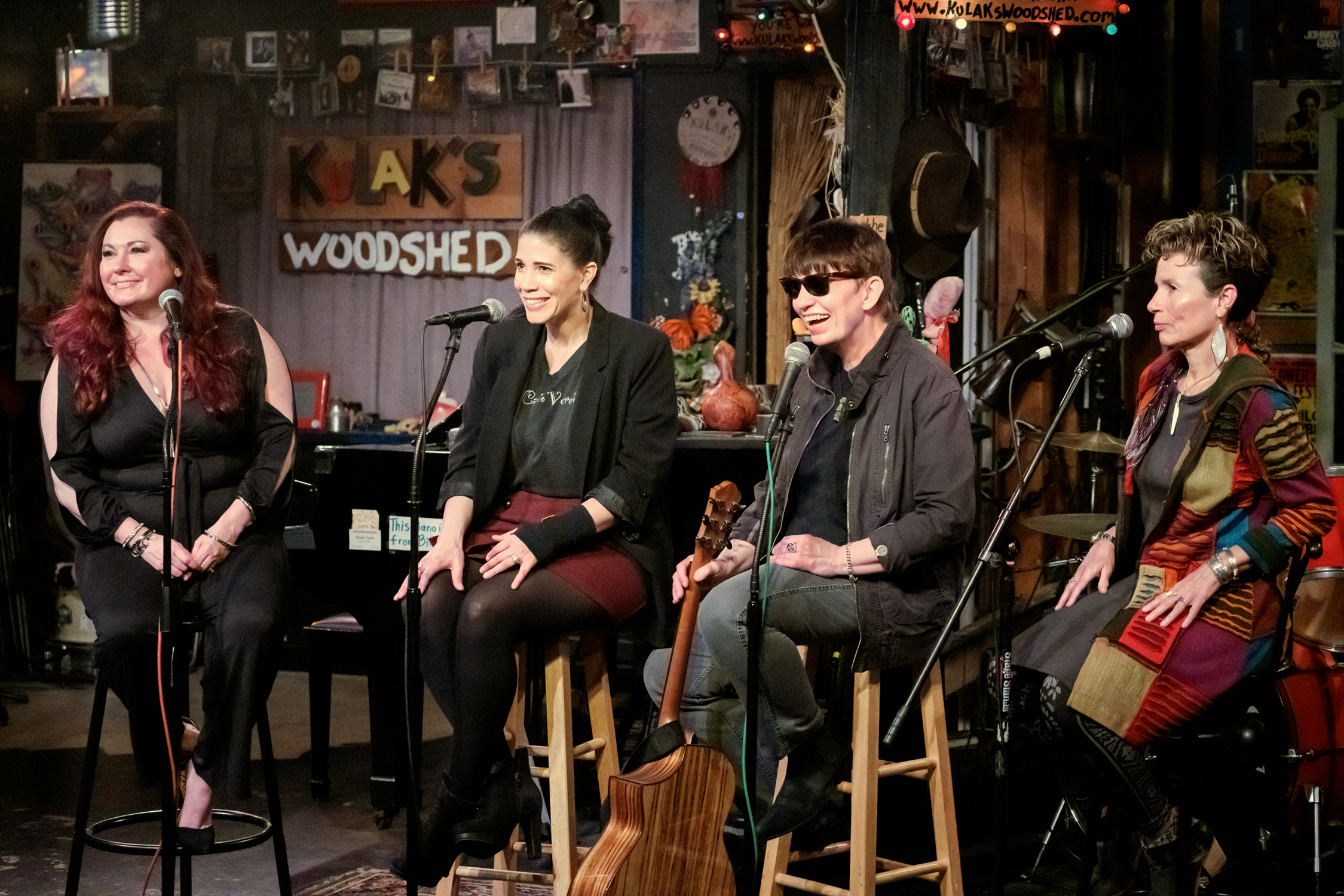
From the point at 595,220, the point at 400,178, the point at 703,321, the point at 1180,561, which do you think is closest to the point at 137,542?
the point at 595,220

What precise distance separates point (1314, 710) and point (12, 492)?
5.31m

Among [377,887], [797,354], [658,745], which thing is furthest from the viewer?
[377,887]

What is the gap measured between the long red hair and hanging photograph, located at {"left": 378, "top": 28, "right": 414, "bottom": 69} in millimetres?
3750

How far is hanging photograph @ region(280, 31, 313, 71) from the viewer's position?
728 centimetres

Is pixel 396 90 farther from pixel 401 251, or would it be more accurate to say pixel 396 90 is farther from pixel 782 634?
pixel 782 634

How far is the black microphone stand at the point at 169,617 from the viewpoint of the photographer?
3.10 m

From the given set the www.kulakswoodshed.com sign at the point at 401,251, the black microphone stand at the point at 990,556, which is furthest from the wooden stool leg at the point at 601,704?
the www.kulakswoodshed.com sign at the point at 401,251

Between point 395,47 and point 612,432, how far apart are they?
14.0ft

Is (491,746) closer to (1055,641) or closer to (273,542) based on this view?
(273,542)

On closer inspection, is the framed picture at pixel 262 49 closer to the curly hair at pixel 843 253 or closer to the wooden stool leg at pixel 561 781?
the curly hair at pixel 843 253

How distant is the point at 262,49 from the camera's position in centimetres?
730

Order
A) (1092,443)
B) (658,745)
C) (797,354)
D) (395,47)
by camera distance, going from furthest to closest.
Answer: (395,47) → (1092,443) → (658,745) → (797,354)

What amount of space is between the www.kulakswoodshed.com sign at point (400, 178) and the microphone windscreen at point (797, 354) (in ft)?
14.1

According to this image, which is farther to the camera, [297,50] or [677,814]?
[297,50]
